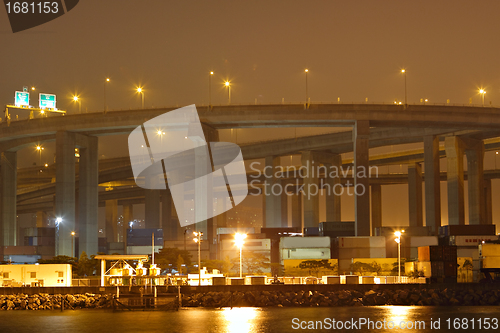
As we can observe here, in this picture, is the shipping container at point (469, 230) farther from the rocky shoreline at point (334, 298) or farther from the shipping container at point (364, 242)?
the rocky shoreline at point (334, 298)

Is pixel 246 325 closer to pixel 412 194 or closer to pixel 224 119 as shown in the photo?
pixel 224 119

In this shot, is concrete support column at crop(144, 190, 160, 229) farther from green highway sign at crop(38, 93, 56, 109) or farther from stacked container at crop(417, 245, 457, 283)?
stacked container at crop(417, 245, 457, 283)

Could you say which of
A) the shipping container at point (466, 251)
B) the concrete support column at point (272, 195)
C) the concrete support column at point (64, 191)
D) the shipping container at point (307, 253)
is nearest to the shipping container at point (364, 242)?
the shipping container at point (307, 253)

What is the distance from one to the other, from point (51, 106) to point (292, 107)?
57.6 metres

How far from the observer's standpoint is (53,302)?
6294cm

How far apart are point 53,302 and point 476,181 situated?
11776 cm

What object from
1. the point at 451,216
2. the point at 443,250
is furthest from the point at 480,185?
the point at 443,250

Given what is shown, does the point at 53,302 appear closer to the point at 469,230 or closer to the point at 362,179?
the point at 362,179

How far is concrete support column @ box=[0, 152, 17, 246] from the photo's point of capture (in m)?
138

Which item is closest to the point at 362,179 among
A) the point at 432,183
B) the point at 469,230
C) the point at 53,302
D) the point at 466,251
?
the point at 466,251

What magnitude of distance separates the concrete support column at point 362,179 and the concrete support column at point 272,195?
4597 centimetres

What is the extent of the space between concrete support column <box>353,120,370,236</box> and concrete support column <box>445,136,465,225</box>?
31245 millimetres

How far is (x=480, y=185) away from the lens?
150 metres

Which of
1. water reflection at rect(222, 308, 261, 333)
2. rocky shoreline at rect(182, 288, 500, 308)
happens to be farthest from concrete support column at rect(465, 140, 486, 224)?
water reflection at rect(222, 308, 261, 333)
